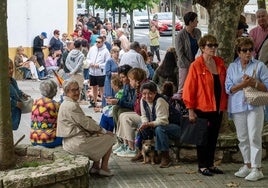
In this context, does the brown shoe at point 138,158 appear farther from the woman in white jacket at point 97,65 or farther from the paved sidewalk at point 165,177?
the woman in white jacket at point 97,65

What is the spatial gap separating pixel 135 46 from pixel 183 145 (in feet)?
14.3

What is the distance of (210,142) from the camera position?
842 centimetres

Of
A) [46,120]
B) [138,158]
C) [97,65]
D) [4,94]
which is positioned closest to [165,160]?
[138,158]

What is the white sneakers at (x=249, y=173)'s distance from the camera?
8.09 metres

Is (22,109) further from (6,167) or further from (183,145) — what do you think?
(183,145)

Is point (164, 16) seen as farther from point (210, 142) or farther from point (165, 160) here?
point (210, 142)

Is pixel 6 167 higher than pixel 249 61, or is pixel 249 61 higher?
pixel 249 61

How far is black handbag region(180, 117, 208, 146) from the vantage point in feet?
26.9

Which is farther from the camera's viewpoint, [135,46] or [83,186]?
[135,46]

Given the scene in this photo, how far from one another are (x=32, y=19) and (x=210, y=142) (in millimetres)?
16154

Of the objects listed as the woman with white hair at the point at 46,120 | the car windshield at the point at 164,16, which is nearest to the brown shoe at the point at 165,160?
the woman with white hair at the point at 46,120

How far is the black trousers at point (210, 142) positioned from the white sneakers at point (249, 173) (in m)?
0.42

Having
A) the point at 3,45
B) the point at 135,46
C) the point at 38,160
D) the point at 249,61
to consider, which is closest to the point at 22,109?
the point at 38,160

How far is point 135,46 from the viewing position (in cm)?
1302
